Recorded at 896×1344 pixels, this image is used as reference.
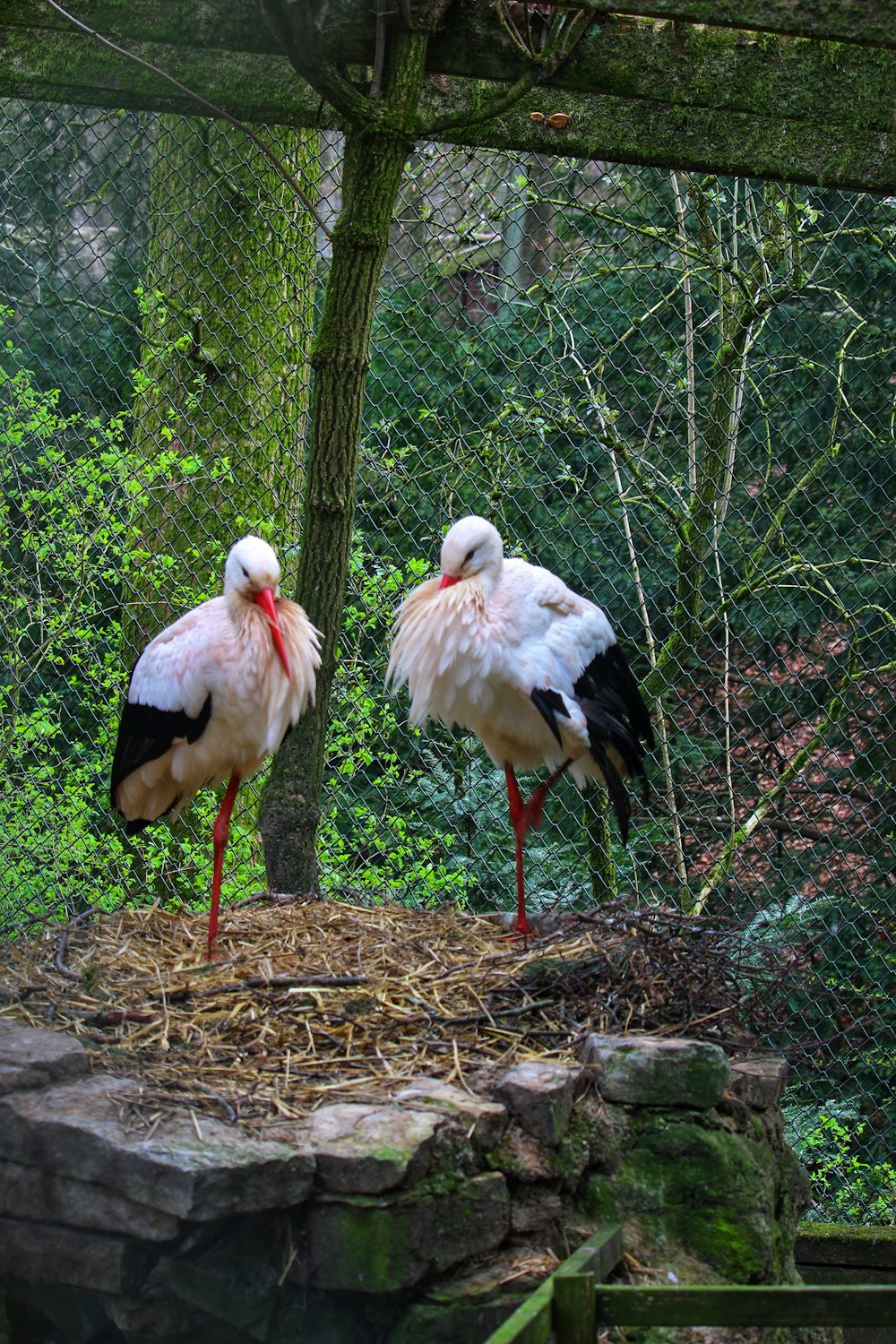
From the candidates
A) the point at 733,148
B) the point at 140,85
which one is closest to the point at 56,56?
the point at 140,85

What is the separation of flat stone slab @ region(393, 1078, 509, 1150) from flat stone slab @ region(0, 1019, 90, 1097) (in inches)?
17.7

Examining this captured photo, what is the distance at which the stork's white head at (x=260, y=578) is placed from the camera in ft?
8.68

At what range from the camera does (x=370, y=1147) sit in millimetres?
1703

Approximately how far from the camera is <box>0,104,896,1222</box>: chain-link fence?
10.7 feet

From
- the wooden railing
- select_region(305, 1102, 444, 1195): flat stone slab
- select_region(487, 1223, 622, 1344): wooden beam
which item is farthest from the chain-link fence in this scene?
the wooden railing

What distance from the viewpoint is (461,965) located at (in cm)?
241

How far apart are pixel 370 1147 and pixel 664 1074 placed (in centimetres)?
50

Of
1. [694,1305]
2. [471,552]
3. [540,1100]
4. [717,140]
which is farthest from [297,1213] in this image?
[717,140]

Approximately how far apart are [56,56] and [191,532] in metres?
1.62

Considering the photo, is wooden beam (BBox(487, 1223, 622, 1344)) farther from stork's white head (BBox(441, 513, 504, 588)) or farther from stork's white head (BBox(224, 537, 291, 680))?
stork's white head (BBox(441, 513, 504, 588))

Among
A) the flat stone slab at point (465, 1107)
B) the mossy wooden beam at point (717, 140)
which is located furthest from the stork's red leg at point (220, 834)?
the mossy wooden beam at point (717, 140)

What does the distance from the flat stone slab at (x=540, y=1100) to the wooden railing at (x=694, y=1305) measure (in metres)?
0.36

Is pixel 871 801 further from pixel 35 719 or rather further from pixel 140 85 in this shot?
pixel 140 85

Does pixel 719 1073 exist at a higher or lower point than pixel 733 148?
lower
